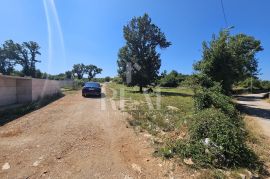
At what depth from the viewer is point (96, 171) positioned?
13.7 ft

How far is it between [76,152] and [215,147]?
3.47 m

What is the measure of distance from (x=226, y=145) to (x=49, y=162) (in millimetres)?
4177

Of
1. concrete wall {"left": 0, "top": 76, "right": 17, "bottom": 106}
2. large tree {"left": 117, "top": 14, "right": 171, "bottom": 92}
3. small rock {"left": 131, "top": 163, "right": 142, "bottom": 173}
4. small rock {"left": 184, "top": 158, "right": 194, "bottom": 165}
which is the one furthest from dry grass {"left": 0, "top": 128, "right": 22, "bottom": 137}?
large tree {"left": 117, "top": 14, "right": 171, "bottom": 92}

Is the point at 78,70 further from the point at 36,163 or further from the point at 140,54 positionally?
the point at 36,163

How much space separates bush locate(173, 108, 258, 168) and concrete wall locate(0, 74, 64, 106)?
12.0 meters

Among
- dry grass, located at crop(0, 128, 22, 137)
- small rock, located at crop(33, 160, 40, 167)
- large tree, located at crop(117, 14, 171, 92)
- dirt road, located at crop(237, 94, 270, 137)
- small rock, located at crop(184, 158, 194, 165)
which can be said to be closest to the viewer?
small rock, located at crop(33, 160, 40, 167)

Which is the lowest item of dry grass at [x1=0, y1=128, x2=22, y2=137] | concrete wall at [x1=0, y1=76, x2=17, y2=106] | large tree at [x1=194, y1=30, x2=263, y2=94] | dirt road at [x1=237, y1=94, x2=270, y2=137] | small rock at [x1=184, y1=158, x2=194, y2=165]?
dirt road at [x1=237, y1=94, x2=270, y2=137]

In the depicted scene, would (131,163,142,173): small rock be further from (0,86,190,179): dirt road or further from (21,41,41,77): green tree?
(21,41,41,77): green tree

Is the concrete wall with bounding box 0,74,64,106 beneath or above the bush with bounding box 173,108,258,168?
above

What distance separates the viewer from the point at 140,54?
94.5ft

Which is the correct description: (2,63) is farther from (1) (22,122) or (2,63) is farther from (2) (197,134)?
(2) (197,134)

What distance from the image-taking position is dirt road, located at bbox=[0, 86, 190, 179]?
414cm

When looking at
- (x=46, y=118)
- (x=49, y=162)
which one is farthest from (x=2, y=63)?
(x=49, y=162)

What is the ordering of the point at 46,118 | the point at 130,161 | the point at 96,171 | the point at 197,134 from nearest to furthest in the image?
the point at 96,171, the point at 130,161, the point at 197,134, the point at 46,118
